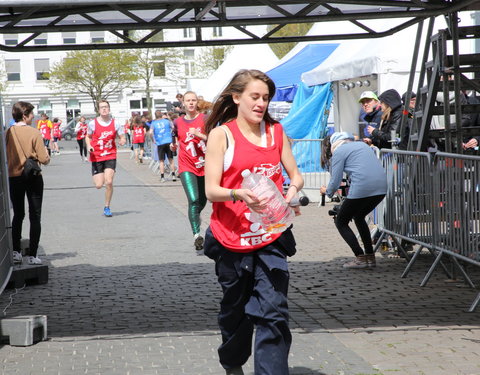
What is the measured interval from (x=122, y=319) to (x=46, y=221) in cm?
806

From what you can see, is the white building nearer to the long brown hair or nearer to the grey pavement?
the grey pavement

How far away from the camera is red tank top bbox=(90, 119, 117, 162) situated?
14.1m

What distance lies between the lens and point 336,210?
9633 millimetres

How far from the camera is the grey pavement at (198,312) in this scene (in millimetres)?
5562

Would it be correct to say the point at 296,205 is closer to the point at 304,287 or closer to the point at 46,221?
the point at 304,287

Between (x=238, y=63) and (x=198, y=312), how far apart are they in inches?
1001

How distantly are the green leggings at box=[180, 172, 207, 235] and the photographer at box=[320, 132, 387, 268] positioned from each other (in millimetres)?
1866

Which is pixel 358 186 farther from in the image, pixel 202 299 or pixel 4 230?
pixel 4 230

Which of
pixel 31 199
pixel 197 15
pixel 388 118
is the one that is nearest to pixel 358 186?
pixel 388 118

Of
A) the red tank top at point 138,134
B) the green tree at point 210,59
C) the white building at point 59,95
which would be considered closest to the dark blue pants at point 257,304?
the red tank top at point 138,134

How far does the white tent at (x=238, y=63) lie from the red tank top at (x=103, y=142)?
16015 millimetres

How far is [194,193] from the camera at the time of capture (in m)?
10.4

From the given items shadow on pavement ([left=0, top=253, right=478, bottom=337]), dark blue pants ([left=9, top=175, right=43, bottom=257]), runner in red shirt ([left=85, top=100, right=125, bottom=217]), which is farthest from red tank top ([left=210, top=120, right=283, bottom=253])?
runner in red shirt ([left=85, top=100, right=125, bottom=217])

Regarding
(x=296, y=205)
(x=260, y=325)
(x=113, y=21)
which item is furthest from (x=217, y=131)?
(x=113, y=21)
